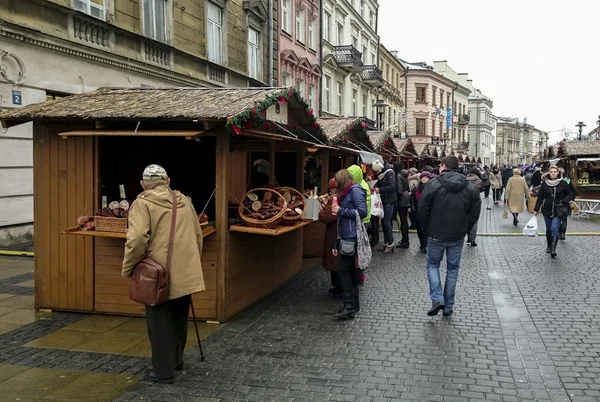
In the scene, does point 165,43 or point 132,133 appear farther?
point 165,43

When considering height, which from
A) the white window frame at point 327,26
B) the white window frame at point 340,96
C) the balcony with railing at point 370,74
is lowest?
the white window frame at point 340,96

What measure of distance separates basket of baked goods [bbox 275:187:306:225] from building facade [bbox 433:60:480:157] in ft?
209

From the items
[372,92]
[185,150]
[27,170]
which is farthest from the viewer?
[372,92]

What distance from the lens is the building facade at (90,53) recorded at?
10.9 meters

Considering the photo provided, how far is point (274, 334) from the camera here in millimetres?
5863

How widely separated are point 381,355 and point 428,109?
188 feet

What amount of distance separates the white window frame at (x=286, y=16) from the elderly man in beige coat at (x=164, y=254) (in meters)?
21.7

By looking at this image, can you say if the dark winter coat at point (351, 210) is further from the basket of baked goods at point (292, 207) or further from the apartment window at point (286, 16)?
the apartment window at point (286, 16)

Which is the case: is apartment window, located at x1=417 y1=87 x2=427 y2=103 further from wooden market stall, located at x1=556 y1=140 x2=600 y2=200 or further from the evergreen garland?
the evergreen garland

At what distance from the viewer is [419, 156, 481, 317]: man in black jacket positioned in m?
6.54

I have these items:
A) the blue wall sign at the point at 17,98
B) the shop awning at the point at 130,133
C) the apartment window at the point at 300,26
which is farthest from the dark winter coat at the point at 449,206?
the apartment window at the point at 300,26

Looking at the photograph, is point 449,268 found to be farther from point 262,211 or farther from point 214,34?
point 214,34

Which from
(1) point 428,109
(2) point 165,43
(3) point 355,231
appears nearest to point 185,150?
(3) point 355,231

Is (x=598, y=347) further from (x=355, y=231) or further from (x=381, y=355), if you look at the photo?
(x=355, y=231)
